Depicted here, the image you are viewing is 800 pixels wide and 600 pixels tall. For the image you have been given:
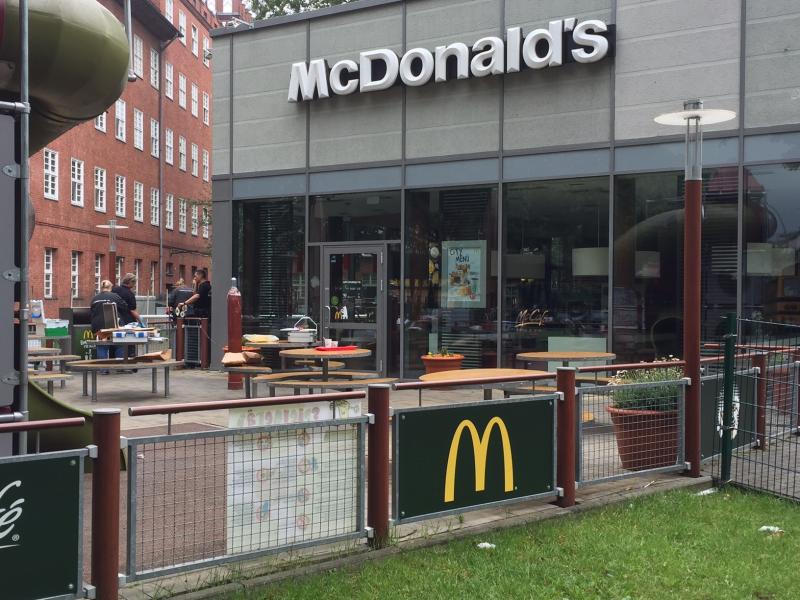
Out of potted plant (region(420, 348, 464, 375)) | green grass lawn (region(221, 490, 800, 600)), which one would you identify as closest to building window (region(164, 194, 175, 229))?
potted plant (region(420, 348, 464, 375))

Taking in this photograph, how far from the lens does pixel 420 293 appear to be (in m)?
14.6

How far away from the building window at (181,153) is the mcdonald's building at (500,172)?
28491mm

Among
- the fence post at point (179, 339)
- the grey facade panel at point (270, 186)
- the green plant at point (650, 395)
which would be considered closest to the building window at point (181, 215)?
the fence post at point (179, 339)

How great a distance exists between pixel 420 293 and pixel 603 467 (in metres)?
8.21

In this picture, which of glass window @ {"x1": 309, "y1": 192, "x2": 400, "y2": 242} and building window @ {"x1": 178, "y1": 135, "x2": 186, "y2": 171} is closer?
glass window @ {"x1": 309, "y1": 192, "x2": 400, "y2": 242}

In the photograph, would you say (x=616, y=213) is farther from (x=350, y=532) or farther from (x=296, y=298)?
(x=350, y=532)

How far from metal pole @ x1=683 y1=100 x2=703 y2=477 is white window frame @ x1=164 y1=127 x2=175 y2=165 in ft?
123

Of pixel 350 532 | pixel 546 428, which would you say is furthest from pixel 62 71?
pixel 546 428

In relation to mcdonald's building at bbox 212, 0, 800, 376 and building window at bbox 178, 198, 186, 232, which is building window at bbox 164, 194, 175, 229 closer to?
building window at bbox 178, 198, 186, 232

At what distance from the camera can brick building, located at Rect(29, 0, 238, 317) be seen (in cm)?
3117

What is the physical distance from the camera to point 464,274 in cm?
1420

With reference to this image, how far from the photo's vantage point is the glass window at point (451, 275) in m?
14.0

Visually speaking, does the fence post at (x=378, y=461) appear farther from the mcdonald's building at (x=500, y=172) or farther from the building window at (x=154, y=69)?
the building window at (x=154, y=69)

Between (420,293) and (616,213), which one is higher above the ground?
(616,213)
